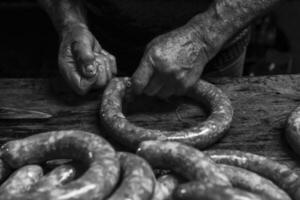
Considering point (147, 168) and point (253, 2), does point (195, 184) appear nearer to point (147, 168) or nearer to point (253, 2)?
point (147, 168)

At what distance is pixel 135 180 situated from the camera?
134cm

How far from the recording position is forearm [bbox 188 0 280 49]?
77.5 inches

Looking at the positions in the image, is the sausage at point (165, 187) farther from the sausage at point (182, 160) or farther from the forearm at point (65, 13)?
the forearm at point (65, 13)

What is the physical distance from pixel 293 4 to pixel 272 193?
3.91 meters

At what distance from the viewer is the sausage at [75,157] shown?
4.23 ft

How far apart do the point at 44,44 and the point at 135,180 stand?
2350 mm

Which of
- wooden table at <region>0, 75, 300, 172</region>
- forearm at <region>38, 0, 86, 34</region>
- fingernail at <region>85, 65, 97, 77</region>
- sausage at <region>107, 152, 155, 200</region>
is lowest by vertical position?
wooden table at <region>0, 75, 300, 172</region>

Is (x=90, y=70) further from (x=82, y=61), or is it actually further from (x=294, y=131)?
(x=294, y=131)

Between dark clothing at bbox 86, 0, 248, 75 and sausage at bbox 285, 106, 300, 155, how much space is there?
701 mm

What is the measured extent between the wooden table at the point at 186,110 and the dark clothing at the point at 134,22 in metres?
0.35

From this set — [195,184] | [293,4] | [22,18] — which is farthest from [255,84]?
[293,4]

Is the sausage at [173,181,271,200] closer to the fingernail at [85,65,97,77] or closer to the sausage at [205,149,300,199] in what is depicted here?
the sausage at [205,149,300,199]

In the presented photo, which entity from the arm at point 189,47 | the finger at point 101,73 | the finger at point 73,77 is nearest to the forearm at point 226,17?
the arm at point 189,47

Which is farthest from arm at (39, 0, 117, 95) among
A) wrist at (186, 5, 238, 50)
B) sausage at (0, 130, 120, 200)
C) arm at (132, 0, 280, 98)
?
sausage at (0, 130, 120, 200)
